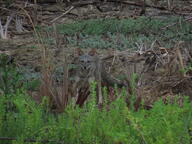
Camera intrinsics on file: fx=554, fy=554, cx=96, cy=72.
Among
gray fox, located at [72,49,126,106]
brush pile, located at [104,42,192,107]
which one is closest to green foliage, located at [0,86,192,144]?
gray fox, located at [72,49,126,106]

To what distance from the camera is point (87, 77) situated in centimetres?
429

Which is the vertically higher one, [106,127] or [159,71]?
[106,127]

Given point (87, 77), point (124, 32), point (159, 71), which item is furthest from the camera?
point (124, 32)

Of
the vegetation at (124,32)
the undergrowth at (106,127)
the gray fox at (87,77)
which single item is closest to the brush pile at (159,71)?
the gray fox at (87,77)

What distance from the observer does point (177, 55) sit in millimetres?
5090

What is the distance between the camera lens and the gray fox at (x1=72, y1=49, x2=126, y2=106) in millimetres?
3832

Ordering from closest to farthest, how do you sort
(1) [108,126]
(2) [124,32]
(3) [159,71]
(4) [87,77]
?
(1) [108,126], (4) [87,77], (3) [159,71], (2) [124,32]

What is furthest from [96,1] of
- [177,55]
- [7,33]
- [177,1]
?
[177,55]

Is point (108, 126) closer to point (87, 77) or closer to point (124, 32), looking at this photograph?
point (87, 77)

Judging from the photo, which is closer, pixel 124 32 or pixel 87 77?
pixel 87 77

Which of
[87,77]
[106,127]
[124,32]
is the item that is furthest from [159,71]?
[106,127]

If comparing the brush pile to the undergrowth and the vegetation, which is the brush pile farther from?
the undergrowth

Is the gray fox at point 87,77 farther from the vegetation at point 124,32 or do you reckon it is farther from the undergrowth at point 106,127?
the vegetation at point 124,32

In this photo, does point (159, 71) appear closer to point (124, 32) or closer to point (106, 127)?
point (124, 32)
